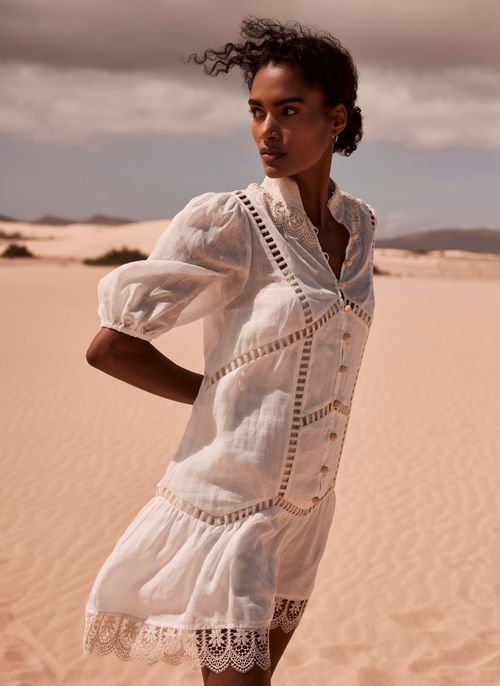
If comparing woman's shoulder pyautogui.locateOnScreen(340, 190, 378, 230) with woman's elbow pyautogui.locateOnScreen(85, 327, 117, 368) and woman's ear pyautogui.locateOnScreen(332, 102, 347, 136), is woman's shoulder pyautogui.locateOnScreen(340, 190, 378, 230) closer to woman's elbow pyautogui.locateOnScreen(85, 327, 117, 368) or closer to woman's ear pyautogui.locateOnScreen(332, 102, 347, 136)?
woman's ear pyautogui.locateOnScreen(332, 102, 347, 136)

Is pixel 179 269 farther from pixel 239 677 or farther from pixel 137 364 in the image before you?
pixel 239 677

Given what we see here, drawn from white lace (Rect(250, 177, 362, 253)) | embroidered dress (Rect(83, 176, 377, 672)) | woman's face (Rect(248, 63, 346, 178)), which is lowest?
embroidered dress (Rect(83, 176, 377, 672))

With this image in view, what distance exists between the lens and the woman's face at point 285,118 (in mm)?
2074

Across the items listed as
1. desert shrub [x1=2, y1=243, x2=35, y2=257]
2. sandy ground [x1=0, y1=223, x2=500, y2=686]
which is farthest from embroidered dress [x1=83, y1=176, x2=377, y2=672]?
desert shrub [x1=2, y1=243, x2=35, y2=257]

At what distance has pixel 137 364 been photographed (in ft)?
6.74

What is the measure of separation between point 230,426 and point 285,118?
29.0 inches

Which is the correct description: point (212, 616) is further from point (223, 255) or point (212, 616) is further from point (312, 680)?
point (312, 680)

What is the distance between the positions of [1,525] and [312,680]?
4.04 meters

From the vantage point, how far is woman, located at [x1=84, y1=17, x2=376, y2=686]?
78.0 inches

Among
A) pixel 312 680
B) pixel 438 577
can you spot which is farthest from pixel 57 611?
pixel 438 577

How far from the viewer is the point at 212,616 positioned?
198 centimetres

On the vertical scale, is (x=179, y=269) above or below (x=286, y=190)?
below

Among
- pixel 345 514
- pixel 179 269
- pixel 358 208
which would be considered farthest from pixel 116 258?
pixel 179 269

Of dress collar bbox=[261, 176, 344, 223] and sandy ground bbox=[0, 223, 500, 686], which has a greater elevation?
dress collar bbox=[261, 176, 344, 223]
